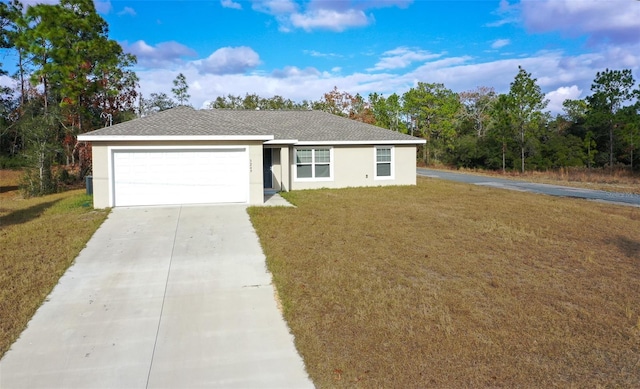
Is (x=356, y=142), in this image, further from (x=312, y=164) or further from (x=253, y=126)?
(x=253, y=126)

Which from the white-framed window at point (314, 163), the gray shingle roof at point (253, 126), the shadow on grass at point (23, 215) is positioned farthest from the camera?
the white-framed window at point (314, 163)

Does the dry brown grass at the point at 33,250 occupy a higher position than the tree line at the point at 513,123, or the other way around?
the tree line at the point at 513,123

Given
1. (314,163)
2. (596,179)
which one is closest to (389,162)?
(314,163)

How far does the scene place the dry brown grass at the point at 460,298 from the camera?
419 centimetres

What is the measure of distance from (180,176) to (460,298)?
33.1 feet

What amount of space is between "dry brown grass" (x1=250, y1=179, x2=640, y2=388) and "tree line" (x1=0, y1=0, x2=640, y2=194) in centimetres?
1779

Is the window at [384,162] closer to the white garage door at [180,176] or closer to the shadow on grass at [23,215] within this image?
the white garage door at [180,176]

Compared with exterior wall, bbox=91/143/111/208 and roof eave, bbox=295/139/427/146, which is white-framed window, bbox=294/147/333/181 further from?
exterior wall, bbox=91/143/111/208

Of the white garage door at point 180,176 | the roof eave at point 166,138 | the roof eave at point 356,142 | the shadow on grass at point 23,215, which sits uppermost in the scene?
the roof eave at point 356,142

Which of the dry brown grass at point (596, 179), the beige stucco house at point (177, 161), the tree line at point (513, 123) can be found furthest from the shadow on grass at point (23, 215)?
the tree line at point (513, 123)

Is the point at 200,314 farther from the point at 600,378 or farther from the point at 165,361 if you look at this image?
the point at 600,378

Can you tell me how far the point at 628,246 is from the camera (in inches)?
353

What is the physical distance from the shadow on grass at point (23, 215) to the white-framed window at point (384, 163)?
43.9ft

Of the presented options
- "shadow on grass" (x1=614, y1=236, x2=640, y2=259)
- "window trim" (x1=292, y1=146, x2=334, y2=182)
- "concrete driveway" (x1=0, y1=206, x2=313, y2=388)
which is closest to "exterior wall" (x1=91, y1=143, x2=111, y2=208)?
"concrete driveway" (x1=0, y1=206, x2=313, y2=388)
